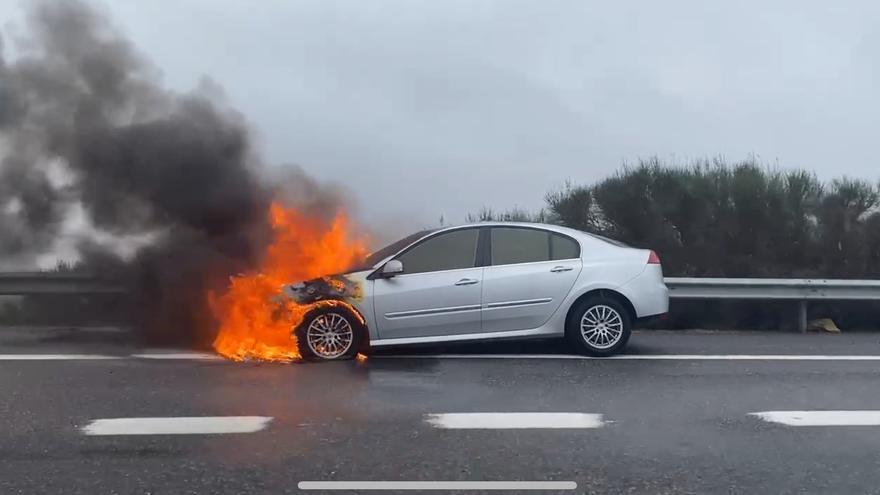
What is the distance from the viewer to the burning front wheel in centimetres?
852

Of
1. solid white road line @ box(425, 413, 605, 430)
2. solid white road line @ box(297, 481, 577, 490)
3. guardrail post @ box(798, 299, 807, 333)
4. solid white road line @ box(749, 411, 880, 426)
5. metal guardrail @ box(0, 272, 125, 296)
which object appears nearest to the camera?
solid white road line @ box(297, 481, 577, 490)

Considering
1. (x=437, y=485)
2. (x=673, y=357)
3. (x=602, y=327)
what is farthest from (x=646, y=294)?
(x=437, y=485)

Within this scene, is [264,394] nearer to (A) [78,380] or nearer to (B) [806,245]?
(A) [78,380]

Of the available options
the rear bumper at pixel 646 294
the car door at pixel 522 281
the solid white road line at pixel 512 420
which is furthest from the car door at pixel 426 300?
the solid white road line at pixel 512 420

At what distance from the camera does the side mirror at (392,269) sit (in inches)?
334

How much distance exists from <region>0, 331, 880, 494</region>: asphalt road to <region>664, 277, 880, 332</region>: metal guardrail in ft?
6.39

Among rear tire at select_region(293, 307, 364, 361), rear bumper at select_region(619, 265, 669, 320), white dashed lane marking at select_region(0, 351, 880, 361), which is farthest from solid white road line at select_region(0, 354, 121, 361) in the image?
rear bumper at select_region(619, 265, 669, 320)

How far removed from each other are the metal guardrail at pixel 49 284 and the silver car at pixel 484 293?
355cm

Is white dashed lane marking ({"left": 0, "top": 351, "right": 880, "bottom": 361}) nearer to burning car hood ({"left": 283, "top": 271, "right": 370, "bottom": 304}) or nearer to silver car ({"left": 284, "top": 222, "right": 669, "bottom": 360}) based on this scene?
silver car ({"left": 284, "top": 222, "right": 669, "bottom": 360})

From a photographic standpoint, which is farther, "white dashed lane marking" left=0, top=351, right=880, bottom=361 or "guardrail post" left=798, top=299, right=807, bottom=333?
"guardrail post" left=798, top=299, right=807, bottom=333

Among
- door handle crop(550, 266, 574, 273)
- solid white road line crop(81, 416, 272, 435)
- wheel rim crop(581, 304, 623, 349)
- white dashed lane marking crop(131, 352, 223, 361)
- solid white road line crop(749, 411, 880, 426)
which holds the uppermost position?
door handle crop(550, 266, 574, 273)

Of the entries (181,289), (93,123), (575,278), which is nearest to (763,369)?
(575,278)

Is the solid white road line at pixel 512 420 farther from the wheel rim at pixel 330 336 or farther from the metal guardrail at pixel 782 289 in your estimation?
the metal guardrail at pixel 782 289

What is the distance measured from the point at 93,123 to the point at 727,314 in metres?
9.10
